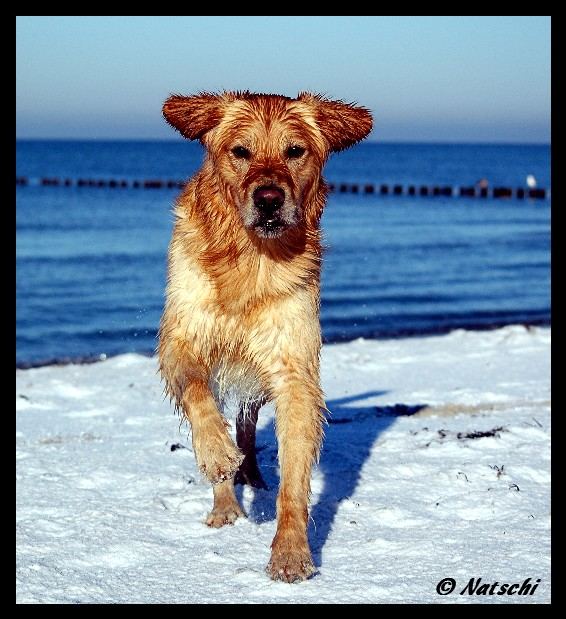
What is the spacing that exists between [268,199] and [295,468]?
4.29 feet

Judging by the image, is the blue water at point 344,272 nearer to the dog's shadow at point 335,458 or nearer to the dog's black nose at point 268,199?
the dog's black nose at point 268,199

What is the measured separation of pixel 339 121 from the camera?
5.39 meters

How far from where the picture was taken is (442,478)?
19.6 feet

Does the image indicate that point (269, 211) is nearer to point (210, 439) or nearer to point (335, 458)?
point (210, 439)

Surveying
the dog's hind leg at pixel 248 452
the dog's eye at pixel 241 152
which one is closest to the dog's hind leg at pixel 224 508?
the dog's hind leg at pixel 248 452

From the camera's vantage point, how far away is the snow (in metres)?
4.45

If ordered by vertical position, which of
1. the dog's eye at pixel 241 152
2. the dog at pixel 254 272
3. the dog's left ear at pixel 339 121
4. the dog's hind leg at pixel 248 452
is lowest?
the dog's hind leg at pixel 248 452

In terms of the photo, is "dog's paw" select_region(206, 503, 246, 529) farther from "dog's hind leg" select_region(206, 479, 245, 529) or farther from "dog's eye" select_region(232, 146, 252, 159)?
"dog's eye" select_region(232, 146, 252, 159)

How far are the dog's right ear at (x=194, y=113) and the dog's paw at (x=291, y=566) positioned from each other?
2283mm

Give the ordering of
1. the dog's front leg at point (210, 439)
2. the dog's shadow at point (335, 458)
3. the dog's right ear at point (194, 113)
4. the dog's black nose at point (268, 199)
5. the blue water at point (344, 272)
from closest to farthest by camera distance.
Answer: the dog's front leg at point (210, 439) < the dog's black nose at point (268, 199) < the dog's right ear at point (194, 113) < the dog's shadow at point (335, 458) < the blue water at point (344, 272)

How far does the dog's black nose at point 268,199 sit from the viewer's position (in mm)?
4727

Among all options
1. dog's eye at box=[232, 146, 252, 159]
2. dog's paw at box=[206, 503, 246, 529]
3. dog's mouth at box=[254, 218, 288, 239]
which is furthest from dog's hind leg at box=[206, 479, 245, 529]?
dog's eye at box=[232, 146, 252, 159]

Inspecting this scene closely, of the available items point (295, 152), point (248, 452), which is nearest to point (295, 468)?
point (248, 452)

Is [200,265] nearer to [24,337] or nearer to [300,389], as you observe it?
[300,389]
